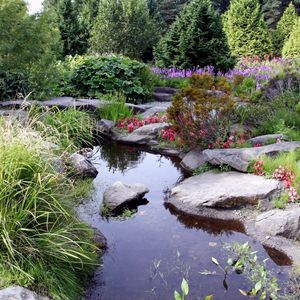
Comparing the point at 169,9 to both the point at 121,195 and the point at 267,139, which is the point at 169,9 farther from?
the point at 121,195

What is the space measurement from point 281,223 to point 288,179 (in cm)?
92

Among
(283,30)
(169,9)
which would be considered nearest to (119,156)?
(283,30)

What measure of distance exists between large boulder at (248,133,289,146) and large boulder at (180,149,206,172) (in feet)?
2.69

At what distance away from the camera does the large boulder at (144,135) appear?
25.6 ft

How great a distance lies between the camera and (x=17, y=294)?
2.71 m

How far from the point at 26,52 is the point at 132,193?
4304 mm

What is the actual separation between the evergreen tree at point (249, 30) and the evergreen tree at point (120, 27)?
13.5 ft

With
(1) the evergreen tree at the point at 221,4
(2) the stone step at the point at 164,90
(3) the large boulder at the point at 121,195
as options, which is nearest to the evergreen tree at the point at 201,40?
(2) the stone step at the point at 164,90

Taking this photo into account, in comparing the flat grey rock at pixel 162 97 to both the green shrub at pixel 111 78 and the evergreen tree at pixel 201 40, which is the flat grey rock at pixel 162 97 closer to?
the green shrub at pixel 111 78

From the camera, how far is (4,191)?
10.5ft

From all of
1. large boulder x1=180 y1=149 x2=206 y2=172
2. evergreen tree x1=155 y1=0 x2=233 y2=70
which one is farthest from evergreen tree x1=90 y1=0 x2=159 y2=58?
large boulder x1=180 y1=149 x2=206 y2=172

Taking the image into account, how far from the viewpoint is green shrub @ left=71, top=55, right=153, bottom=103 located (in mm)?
10766

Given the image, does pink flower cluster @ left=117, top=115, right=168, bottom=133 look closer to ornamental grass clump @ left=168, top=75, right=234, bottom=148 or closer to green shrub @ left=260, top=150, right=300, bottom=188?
ornamental grass clump @ left=168, top=75, right=234, bottom=148

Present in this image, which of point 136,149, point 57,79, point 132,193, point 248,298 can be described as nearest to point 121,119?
point 136,149
